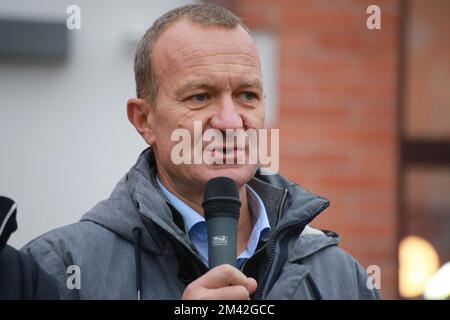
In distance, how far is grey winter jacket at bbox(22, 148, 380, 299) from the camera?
2.67 meters

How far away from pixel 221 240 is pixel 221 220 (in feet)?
0.17

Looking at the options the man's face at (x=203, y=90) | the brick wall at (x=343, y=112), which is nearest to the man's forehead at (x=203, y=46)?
the man's face at (x=203, y=90)

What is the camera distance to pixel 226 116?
2727mm

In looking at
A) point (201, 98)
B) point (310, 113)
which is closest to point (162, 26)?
point (201, 98)

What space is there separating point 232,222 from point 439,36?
13.0 feet

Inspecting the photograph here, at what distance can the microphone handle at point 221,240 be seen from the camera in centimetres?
242

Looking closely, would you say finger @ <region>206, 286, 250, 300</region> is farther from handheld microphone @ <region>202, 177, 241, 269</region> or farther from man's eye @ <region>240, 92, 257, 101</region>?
man's eye @ <region>240, 92, 257, 101</region>

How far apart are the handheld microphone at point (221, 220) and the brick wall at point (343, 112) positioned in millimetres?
3087

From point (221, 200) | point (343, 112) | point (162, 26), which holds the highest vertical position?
point (162, 26)

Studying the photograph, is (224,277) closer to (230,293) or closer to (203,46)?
(230,293)

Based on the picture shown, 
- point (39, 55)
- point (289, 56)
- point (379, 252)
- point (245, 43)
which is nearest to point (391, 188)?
point (379, 252)
